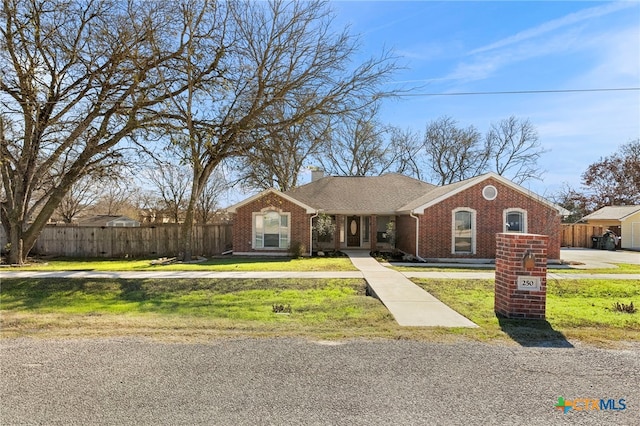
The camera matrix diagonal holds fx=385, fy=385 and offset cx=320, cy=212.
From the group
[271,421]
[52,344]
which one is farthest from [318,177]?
[271,421]

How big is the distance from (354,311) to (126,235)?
17.0m

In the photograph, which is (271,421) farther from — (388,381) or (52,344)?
(52,344)

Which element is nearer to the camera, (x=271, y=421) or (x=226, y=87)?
(x=271, y=421)

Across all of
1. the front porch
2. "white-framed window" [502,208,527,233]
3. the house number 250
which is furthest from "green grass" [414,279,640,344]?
the front porch

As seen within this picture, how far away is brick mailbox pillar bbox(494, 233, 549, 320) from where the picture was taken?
634 centimetres

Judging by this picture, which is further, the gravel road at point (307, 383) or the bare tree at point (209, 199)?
the bare tree at point (209, 199)

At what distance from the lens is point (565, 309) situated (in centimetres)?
721

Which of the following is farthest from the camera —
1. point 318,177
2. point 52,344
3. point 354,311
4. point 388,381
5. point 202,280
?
point 318,177

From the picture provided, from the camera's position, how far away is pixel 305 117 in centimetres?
1508

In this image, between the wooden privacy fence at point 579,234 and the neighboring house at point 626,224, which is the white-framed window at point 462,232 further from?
the wooden privacy fence at point 579,234

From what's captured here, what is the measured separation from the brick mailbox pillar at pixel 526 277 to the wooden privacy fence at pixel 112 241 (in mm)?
16846

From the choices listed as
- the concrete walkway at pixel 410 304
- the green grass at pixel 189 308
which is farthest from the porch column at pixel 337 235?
the green grass at pixel 189 308

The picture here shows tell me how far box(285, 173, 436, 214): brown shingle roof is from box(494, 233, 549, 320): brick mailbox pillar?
13615 millimetres

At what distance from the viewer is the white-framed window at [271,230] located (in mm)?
19484
